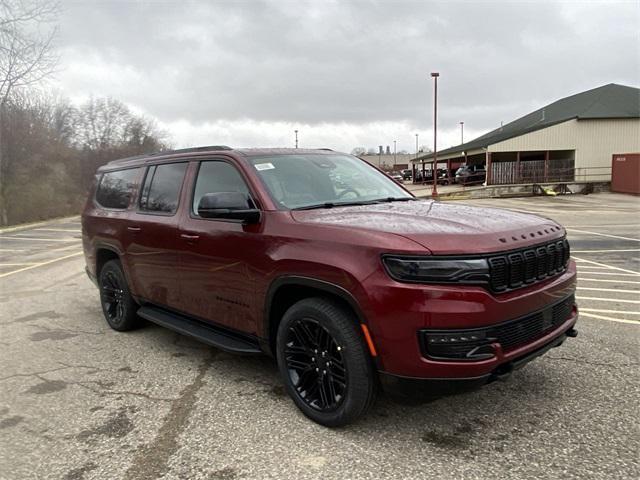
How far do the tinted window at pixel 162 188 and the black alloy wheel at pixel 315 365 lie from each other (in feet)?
5.95

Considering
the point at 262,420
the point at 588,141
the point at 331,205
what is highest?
the point at 588,141

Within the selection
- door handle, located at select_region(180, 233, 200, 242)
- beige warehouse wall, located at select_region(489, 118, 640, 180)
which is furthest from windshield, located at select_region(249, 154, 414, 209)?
beige warehouse wall, located at select_region(489, 118, 640, 180)

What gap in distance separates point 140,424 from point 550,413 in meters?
2.75

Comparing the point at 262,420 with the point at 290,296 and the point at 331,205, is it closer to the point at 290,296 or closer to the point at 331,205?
the point at 290,296

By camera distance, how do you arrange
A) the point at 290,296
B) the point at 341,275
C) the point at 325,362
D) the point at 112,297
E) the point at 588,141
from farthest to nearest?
the point at 588,141, the point at 112,297, the point at 290,296, the point at 325,362, the point at 341,275

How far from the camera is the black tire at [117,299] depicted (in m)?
5.28

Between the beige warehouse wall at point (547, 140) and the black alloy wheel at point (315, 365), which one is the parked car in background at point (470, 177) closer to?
the beige warehouse wall at point (547, 140)

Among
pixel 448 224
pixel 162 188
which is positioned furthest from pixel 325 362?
pixel 162 188

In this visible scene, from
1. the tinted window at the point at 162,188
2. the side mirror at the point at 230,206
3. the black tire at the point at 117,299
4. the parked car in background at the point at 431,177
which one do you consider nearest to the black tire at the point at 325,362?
the side mirror at the point at 230,206

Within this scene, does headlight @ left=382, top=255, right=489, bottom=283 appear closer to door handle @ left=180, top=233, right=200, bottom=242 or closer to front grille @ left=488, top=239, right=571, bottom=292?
front grille @ left=488, top=239, right=571, bottom=292

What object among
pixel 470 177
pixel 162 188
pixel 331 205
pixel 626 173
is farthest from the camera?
pixel 470 177

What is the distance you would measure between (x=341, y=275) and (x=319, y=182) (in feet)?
4.30

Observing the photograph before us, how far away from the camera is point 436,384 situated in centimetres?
272

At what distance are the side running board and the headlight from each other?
1478mm
